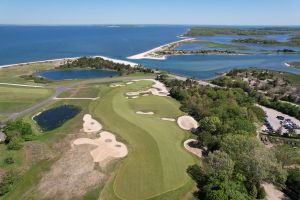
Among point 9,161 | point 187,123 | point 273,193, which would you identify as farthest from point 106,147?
point 273,193

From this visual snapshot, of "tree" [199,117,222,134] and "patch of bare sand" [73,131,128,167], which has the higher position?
"tree" [199,117,222,134]

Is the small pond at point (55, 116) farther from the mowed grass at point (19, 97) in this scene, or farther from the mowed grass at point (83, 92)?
the mowed grass at point (83, 92)

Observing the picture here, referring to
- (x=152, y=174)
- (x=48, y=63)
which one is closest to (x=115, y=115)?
(x=152, y=174)

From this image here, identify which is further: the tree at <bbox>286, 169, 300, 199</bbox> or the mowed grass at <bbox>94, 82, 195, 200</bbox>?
the tree at <bbox>286, 169, 300, 199</bbox>

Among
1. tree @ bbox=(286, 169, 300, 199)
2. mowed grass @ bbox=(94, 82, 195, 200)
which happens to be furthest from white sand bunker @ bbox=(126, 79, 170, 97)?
tree @ bbox=(286, 169, 300, 199)

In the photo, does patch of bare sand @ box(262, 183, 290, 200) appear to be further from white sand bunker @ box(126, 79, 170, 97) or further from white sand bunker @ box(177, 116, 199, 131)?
white sand bunker @ box(126, 79, 170, 97)

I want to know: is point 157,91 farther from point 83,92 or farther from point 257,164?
point 257,164

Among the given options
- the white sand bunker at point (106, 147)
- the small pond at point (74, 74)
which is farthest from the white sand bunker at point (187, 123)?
the small pond at point (74, 74)
